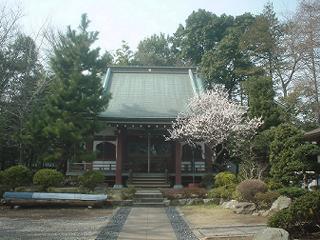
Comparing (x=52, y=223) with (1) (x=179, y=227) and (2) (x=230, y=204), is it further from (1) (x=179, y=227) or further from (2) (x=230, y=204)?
(2) (x=230, y=204)

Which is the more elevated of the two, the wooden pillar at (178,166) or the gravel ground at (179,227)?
the wooden pillar at (178,166)

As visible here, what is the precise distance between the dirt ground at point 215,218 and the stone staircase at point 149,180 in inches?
249

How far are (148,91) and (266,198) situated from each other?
14.9 meters

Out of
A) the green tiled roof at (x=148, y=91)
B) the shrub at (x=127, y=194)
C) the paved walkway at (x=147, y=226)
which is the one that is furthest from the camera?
the green tiled roof at (x=148, y=91)

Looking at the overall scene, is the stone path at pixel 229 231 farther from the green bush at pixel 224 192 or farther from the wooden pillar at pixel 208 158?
the wooden pillar at pixel 208 158

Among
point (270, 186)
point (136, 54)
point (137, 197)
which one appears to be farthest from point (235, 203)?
point (136, 54)

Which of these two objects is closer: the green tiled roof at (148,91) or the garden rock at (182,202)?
the garden rock at (182,202)

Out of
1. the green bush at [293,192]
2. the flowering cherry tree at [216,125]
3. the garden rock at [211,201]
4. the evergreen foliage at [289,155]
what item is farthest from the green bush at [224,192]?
the flowering cherry tree at [216,125]

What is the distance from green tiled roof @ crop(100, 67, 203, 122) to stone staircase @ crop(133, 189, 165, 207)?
16.0ft

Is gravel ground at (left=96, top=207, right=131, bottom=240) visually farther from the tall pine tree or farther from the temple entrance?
the temple entrance

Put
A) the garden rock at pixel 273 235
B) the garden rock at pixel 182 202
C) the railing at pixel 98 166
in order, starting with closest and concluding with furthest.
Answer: the garden rock at pixel 273 235
the garden rock at pixel 182 202
the railing at pixel 98 166

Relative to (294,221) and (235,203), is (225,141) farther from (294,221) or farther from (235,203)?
(294,221)

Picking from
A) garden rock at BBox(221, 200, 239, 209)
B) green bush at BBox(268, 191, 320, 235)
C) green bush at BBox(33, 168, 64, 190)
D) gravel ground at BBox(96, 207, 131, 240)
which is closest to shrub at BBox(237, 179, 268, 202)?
garden rock at BBox(221, 200, 239, 209)

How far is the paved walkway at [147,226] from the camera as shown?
427 inches
